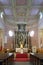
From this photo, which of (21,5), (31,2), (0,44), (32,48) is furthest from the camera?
(32,48)

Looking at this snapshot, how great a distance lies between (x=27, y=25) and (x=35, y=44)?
8.86ft

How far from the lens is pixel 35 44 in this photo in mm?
22141

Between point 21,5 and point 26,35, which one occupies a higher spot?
point 21,5

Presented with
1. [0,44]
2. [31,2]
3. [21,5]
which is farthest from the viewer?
[0,44]

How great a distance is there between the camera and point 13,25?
2283 centimetres

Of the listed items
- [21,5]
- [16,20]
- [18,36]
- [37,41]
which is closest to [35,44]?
[37,41]

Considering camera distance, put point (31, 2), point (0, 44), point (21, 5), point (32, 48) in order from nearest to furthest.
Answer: point (31, 2) < point (21, 5) < point (0, 44) < point (32, 48)

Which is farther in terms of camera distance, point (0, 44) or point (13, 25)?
point (13, 25)

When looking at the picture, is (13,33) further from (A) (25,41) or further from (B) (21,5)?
(B) (21,5)

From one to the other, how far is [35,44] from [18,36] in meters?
2.44

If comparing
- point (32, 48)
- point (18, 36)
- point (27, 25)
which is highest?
point (27, 25)

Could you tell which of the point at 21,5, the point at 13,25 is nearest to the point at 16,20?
the point at 13,25

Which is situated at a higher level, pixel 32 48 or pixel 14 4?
pixel 14 4

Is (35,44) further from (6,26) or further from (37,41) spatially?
(6,26)
